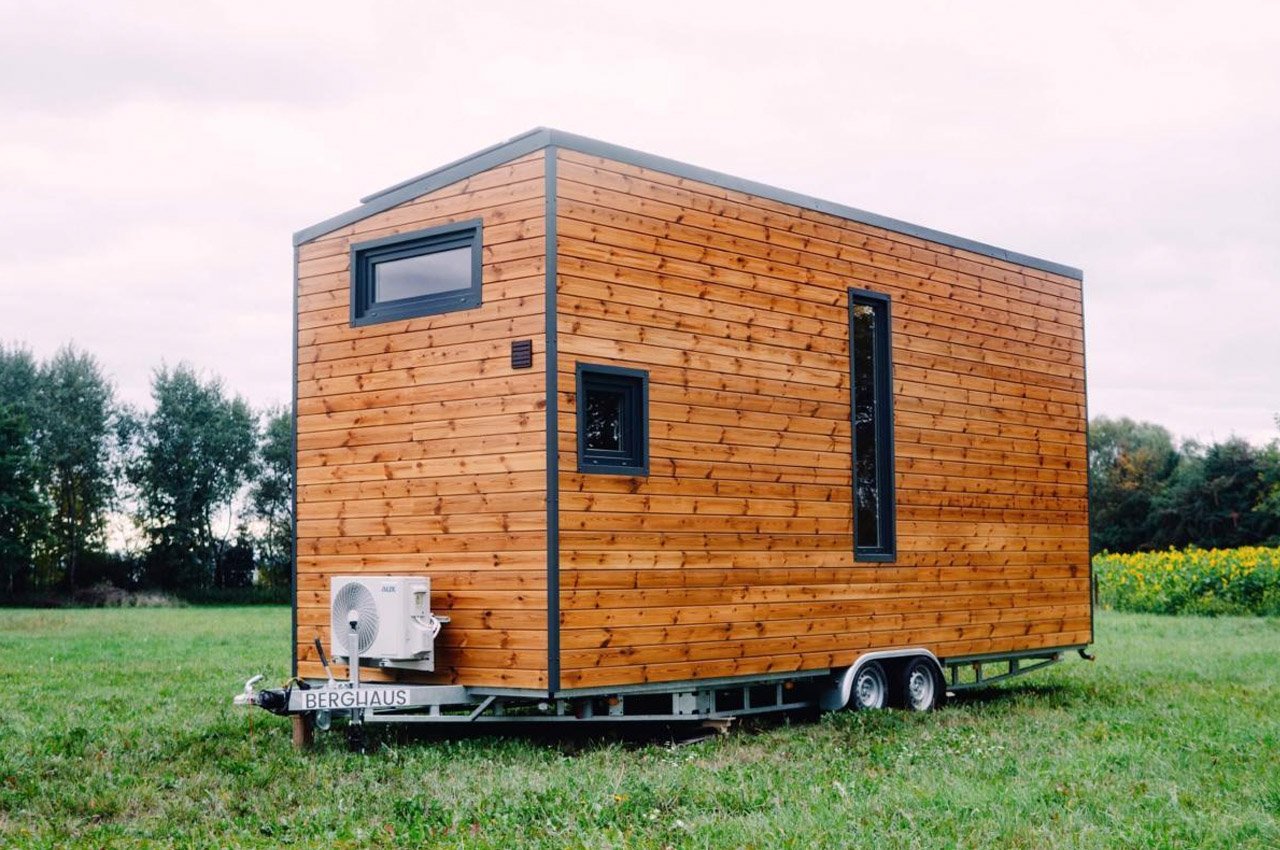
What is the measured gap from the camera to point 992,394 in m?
12.8

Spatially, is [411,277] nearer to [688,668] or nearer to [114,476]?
[688,668]

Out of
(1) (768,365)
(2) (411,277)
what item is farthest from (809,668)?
(2) (411,277)

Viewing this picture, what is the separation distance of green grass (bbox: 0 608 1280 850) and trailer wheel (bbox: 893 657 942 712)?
0.94ft

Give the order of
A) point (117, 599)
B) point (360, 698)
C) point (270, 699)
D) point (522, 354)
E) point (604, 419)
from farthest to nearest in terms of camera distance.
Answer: point (117, 599) → point (604, 419) → point (522, 354) → point (270, 699) → point (360, 698)

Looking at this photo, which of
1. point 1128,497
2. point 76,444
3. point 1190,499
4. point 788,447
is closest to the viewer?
point 788,447

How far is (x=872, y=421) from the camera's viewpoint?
1162 centimetres

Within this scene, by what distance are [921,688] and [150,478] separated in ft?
115

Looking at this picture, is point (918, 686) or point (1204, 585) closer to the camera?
point (918, 686)

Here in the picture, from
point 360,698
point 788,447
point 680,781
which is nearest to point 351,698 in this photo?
point 360,698

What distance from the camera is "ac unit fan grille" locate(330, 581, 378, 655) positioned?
918 centimetres

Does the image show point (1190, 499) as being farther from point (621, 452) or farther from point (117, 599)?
point (621, 452)

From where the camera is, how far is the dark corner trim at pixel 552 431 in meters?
A: 8.73

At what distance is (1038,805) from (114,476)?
39804 mm

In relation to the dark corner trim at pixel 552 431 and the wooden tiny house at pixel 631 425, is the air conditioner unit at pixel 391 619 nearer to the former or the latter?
the wooden tiny house at pixel 631 425
